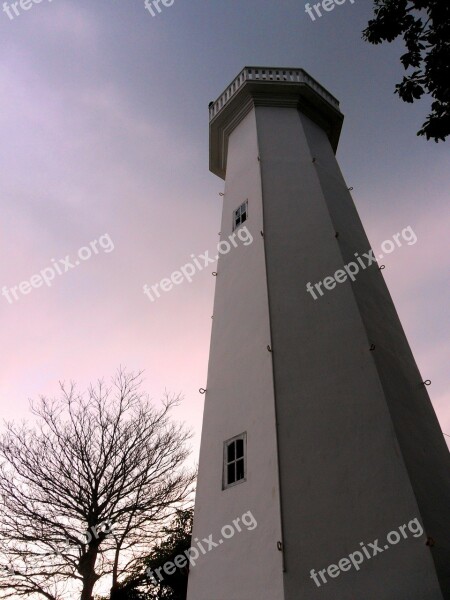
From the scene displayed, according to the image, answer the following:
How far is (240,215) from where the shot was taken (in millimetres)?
11797

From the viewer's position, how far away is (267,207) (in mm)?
10961

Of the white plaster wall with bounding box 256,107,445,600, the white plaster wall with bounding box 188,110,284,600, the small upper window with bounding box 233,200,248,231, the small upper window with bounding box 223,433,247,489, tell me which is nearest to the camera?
the white plaster wall with bounding box 256,107,445,600

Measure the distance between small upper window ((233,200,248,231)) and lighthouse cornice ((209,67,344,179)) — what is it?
15.4ft

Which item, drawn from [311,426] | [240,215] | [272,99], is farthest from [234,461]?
[272,99]

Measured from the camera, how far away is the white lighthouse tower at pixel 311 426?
6.06 m

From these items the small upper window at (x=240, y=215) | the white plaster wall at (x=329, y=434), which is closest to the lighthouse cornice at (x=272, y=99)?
the small upper window at (x=240, y=215)

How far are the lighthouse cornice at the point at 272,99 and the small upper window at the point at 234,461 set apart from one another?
36.4 ft

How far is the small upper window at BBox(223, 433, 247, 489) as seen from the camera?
295 inches

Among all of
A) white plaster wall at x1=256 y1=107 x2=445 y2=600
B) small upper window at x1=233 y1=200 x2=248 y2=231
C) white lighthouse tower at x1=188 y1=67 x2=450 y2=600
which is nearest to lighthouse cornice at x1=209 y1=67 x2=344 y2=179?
white lighthouse tower at x1=188 y1=67 x2=450 y2=600

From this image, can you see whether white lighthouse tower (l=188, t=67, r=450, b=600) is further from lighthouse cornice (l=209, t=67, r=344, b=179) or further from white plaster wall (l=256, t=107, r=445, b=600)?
lighthouse cornice (l=209, t=67, r=344, b=179)

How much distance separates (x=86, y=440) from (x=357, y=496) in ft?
32.4

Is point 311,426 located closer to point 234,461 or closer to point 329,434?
point 329,434

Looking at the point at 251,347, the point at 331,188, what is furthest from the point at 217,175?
the point at 251,347

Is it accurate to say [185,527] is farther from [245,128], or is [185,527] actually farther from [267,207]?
[245,128]
